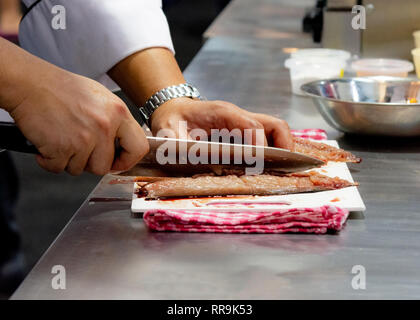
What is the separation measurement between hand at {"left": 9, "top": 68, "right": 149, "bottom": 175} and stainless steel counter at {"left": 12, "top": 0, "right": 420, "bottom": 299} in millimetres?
148

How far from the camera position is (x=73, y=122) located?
1321mm

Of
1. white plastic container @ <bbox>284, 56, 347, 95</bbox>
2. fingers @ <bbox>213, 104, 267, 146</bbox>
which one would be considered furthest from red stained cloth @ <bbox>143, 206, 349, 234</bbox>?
white plastic container @ <bbox>284, 56, 347, 95</bbox>

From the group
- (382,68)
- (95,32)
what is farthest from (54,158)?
(382,68)

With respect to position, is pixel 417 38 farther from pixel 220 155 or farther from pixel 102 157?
pixel 102 157

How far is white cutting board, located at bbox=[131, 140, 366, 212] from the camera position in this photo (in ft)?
4.56

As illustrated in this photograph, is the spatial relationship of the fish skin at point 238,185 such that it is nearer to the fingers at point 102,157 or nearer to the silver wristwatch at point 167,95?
the fingers at point 102,157

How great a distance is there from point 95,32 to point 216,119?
2.05ft

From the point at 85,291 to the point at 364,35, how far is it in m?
2.39

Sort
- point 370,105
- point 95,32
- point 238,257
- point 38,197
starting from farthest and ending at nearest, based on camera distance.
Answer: point 38,197 < point 95,32 < point 370,105 < point 238,257

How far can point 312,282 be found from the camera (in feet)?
3.68

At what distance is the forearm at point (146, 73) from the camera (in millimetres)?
1983
